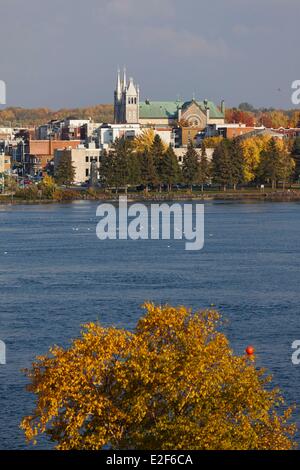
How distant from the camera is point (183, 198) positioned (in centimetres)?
5588

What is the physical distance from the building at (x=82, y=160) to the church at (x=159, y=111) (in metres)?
16.5

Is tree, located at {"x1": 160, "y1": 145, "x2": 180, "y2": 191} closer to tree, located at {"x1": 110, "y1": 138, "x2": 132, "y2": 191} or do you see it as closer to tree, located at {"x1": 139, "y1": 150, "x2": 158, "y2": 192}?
tree, located at {"x1": 139, "y1": 150, "x2": 158, "y2": 192}

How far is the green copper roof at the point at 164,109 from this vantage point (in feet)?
283

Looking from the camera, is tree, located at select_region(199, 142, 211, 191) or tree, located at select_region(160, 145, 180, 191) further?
tree, located at select_region(199, 142, 211, 191)

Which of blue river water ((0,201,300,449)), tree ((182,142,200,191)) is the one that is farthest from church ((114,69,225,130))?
blue river water ((0,201,300,449))

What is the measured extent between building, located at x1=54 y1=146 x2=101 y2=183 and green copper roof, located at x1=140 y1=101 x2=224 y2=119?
20.6 metres

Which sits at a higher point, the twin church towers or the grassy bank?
the twin church towers

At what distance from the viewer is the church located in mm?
83250

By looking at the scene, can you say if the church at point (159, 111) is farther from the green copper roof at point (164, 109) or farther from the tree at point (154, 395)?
the tree at point (154, 395)

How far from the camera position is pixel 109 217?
44.8 meters

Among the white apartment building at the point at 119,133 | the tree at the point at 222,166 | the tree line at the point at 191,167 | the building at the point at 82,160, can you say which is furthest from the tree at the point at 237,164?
the white apartment building at the point at 119,133

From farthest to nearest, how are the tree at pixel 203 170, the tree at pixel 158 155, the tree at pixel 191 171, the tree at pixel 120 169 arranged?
1. the tree at pixel 203 170
2. the tree at pixel 191 171
3. the tree at pixel 158 155
4. the tree at pixel 120 169
